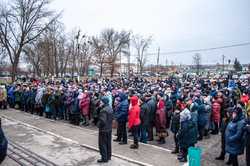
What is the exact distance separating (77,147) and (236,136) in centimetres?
527

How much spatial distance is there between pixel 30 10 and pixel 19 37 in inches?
137

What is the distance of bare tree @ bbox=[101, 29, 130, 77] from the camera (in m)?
73.2

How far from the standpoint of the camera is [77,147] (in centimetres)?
1139

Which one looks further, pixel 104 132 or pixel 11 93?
pixel 11 93

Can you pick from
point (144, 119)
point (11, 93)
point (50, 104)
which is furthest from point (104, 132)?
point (11, 93)

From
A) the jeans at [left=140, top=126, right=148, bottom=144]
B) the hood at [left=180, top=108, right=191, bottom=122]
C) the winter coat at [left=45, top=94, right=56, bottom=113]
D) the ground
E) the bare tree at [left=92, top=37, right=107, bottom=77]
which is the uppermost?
the bare tree at [left=92, top=37, right=107, bottom=77]

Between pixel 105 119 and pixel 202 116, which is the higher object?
pixel 105 119

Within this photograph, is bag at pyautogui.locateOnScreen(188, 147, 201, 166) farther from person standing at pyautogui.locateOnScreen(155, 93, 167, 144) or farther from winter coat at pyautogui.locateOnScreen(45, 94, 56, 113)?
winter coat at pyautogui.locateOnScreen(45, 94, 56, 113)

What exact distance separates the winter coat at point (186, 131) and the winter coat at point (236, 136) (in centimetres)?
107

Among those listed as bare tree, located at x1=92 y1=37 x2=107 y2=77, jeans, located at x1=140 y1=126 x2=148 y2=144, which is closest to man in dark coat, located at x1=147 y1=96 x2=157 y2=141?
jeans, located at x1=140 y1=126 x2=148 y2=144

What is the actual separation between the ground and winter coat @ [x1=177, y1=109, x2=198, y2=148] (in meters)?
0.62

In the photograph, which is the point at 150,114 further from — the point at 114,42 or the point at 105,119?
the point at 114,42

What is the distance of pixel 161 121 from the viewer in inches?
485

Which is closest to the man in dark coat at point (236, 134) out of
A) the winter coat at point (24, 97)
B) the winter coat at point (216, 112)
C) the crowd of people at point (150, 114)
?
the crowd of people at point (150, 114)
